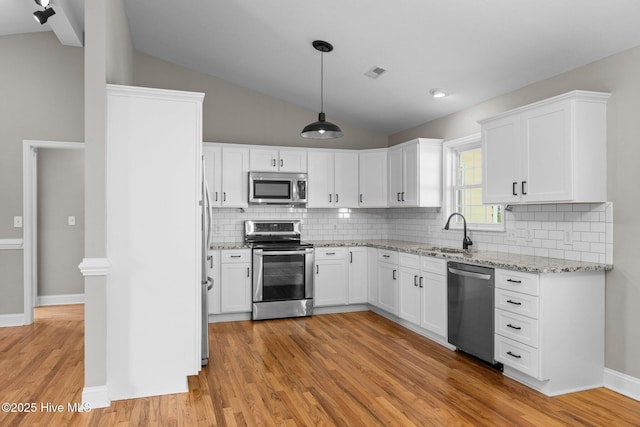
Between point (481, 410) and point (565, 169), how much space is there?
Result: 182cm

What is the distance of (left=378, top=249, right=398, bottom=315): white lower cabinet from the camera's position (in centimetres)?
485

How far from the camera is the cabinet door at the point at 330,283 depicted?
533 centimetres

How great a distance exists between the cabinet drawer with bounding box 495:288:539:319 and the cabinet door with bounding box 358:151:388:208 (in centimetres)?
257

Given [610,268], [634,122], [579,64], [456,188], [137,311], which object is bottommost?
[137,311]

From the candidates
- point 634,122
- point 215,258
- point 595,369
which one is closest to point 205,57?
point 215,258

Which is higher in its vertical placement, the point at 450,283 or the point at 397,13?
the point at 397,13

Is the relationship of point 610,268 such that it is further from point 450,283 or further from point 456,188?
point 456,188

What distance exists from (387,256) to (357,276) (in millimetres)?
627

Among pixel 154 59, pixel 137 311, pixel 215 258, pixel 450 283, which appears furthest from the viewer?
pixel 154 59

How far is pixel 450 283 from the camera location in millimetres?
3883

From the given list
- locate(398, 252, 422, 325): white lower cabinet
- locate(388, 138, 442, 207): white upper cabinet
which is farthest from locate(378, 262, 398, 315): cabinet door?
locate(388, 138, 442, 207): white upper cabinet

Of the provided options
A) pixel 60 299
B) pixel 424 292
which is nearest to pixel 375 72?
pixel 424 292

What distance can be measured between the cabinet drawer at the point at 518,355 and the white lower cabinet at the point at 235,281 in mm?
2847

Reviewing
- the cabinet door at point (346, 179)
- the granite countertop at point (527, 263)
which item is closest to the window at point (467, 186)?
the granite countertop at point (527, 263)
